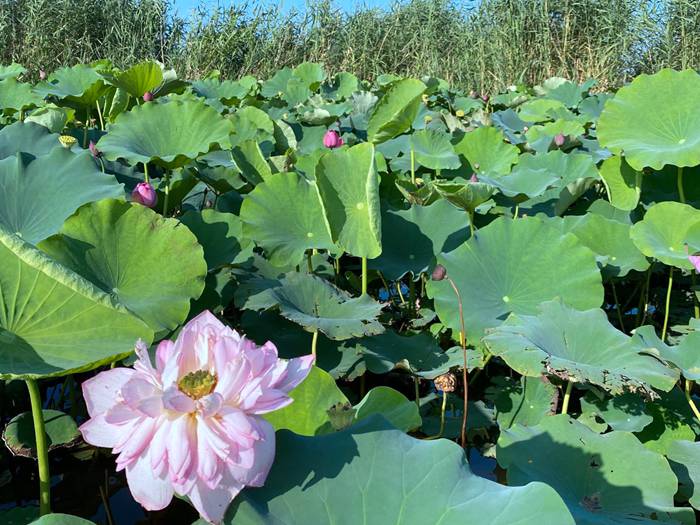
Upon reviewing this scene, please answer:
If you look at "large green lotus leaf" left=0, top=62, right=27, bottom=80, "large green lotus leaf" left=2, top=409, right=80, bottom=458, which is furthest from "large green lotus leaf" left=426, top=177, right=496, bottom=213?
"large green lotus leaf" left=0, top=62, right=27, bottom=80

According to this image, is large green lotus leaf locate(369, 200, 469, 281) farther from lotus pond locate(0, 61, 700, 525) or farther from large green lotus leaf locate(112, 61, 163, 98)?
large green lotus leaf locate(112, 61, 163, 98)

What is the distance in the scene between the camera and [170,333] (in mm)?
1376

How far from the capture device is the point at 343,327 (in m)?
1.35

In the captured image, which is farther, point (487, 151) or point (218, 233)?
point (487, 151)

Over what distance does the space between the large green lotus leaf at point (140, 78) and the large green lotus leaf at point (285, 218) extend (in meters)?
1.12

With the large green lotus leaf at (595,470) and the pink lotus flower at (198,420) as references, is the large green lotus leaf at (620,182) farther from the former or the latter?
the pink lotus flower at (198,420)

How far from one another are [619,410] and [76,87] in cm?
292

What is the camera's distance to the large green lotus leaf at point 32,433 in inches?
50.2

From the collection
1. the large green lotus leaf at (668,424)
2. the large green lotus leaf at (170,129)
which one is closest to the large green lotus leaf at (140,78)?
the large green lotus leaf at (170,129)

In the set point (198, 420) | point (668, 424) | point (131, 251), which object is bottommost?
point (668, 424)

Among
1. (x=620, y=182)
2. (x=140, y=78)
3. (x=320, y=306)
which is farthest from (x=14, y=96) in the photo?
(x=620, y=182)

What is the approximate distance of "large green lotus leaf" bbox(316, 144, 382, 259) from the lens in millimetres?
1599

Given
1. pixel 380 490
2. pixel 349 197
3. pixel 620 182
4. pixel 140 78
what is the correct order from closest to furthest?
pixel 380 490 < pixel 349 197 < pixel 620 182 < pixel 140 78

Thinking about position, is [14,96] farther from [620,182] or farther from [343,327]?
[620,182]
